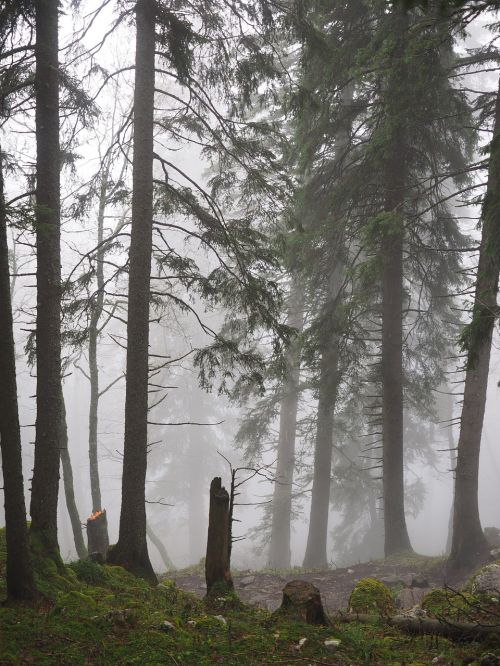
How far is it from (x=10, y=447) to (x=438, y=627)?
3902 millimetres

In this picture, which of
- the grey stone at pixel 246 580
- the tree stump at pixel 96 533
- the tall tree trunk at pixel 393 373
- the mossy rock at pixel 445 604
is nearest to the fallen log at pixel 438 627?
the mossy rock at pixel 445 604

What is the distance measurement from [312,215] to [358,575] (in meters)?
8.20

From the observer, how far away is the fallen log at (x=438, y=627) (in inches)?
160

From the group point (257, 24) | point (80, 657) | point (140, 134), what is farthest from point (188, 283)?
point (80, 657)

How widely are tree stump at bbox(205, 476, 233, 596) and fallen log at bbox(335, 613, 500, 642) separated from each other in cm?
135

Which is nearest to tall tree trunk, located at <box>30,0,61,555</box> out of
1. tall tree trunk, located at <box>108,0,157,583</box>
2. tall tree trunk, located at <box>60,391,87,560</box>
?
tall tree trunk, located at <box>108,0,157,583</box>

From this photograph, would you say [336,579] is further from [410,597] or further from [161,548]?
[161,548]

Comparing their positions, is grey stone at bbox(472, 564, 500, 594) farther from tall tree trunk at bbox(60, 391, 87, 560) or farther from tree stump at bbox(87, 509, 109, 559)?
tall tree trunk at bbox(60, 391, 87, 560)

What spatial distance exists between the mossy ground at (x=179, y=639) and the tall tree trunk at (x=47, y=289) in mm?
1142

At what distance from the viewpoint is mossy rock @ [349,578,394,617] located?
18.1 ft

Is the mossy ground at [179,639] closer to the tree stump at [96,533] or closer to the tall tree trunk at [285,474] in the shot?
the tree stump at [96,533]

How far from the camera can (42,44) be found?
19.8 ft

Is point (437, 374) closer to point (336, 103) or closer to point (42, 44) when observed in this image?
point (336, 103)

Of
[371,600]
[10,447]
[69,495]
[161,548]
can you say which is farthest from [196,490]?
[10,447]
